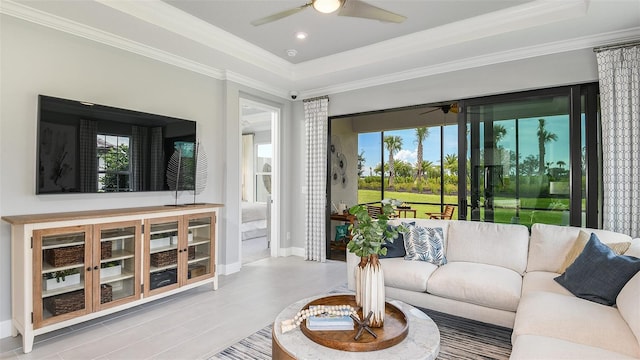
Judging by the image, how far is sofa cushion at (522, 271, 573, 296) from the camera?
2.49 meters

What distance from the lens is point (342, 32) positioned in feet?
12.3

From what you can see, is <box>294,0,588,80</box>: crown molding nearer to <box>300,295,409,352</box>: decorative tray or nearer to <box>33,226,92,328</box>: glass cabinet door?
<box>300,295,409,352</box>: decorative tray

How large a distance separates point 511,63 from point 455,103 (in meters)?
0.75

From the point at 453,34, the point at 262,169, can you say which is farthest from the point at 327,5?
the point at 262,169

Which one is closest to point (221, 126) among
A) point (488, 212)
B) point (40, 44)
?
point (40, 44)

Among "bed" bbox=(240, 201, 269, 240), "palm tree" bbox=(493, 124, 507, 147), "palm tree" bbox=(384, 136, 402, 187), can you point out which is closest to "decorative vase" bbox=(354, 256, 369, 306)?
"palm tree" bbox=(493, 124, 507, 147)

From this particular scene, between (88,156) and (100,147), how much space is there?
141 mm

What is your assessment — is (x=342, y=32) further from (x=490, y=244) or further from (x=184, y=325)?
(x=184, y=325)

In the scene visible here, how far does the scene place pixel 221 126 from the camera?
458 cm

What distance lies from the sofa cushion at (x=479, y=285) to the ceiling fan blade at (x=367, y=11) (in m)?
2.12

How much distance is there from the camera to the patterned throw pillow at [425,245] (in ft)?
10.8

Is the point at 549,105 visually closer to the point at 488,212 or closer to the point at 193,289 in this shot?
the point at 488,212

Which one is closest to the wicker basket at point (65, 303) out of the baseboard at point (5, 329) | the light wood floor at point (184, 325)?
the light wood floor at point (184, 325)

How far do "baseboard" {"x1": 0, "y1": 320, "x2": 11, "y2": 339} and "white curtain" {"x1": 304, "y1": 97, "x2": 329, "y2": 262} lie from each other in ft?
11.8
